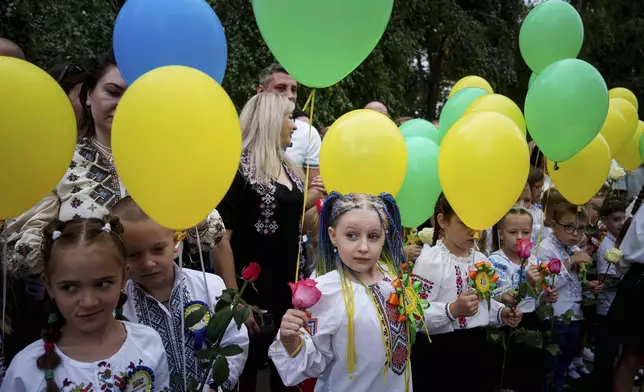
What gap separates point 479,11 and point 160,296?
1059 cm

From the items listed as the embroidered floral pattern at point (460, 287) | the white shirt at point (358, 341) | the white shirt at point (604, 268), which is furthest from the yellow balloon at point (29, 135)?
the white shirt at point (604, 268)

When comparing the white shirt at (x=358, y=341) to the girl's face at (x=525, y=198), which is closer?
the white shirt at (x=358, y=341)

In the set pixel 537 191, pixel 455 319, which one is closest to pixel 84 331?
pixel 455 319

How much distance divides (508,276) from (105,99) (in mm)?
2429

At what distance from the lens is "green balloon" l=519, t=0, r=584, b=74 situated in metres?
4.24

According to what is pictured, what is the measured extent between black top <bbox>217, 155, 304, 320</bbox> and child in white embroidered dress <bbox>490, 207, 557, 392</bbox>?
123cm

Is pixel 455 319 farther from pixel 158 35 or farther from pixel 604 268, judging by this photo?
pixel 604 268

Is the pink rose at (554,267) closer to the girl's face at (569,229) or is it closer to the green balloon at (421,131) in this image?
the girl's face at (569,229)

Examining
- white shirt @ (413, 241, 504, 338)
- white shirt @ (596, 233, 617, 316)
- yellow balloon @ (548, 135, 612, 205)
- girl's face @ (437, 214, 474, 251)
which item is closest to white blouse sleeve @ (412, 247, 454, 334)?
white shirt @ (413, 241, 504, 338)

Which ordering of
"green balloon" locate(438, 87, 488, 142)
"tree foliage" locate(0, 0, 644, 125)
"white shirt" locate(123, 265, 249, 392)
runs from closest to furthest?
"white shirt" locate(123, 265, 249, 392)
"green balloon" locate(438, 87, 488, 142)
"tree foliage" locate(0, 0, 644, 125)

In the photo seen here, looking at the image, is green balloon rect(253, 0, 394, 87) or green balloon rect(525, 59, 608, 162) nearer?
green balloon rect(253, 0, 394, 87)

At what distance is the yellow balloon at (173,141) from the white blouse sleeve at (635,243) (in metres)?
2.89

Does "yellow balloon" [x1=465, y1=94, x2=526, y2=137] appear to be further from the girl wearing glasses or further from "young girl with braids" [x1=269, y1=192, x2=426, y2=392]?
"young girl with braids" [x1=269, y1=192, x2=426, y2=392]

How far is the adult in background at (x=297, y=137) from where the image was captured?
370 cm
